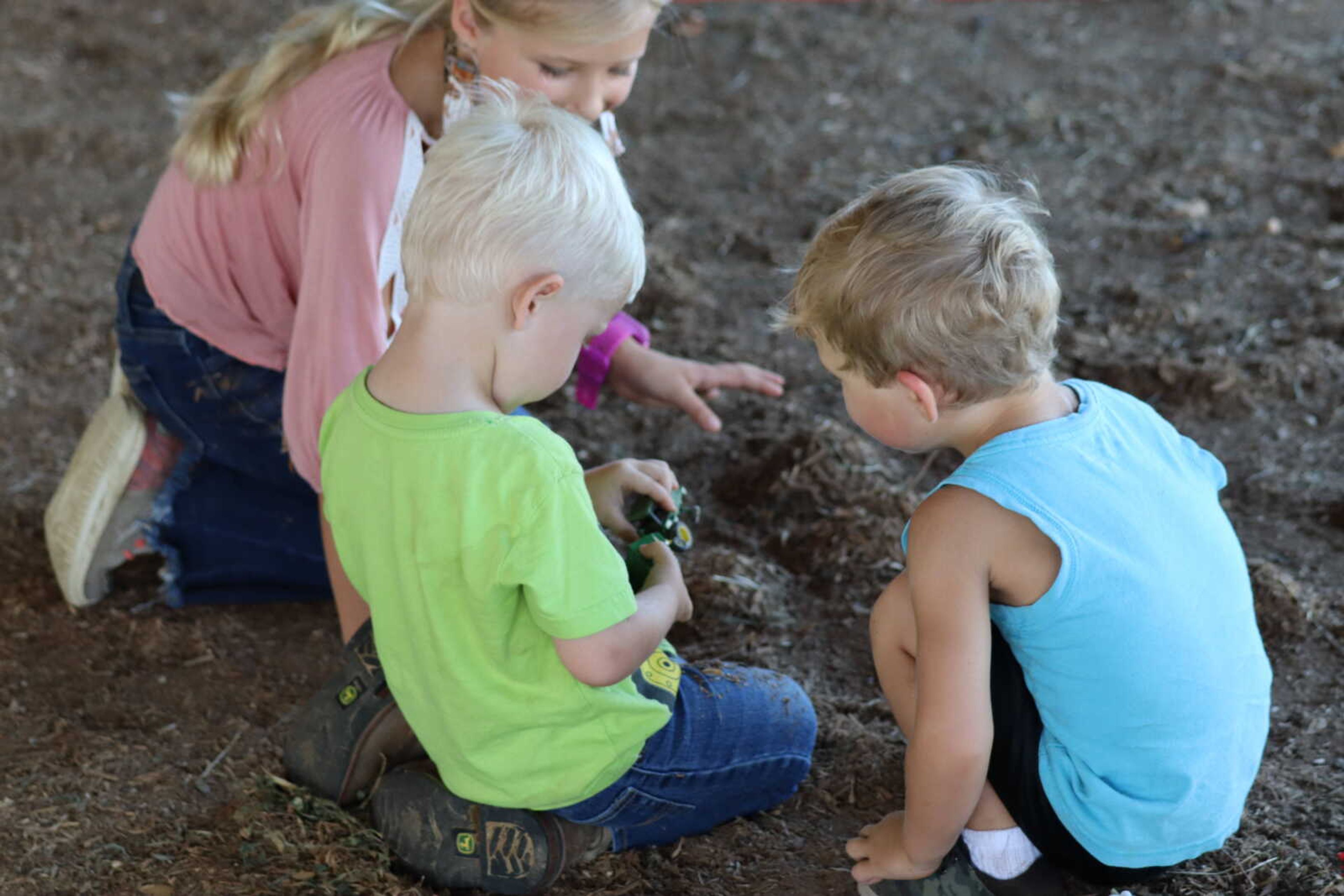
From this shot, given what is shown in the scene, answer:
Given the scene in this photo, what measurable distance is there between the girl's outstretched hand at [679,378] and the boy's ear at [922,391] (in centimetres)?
80

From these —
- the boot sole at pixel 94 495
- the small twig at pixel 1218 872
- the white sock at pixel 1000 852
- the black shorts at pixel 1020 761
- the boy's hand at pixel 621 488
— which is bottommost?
the boot sole at pixel 94 495

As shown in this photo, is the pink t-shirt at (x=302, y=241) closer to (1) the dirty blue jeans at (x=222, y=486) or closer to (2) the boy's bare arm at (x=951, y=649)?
(1) the dirty blue jeans at (x=222, y=486)

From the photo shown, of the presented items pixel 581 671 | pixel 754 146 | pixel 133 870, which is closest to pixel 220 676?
pixel 133 870

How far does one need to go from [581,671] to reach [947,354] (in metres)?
0.62

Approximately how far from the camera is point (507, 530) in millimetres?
1711

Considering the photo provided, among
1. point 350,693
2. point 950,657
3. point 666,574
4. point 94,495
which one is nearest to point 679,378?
point 666,574

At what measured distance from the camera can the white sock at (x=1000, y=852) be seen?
1.89 metres

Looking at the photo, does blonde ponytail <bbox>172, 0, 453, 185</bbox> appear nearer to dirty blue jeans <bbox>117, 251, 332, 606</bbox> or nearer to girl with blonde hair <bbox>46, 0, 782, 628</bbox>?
girl with blonde hair <bbox>46, 0, 782, 628</bbox>

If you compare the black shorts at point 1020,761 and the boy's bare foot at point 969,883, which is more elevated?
the black shorts at point 1020,761

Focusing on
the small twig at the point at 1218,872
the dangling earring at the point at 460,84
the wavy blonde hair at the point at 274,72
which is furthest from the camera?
the wavy blonde hair at the point at 274,72

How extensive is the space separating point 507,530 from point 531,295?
0.98ft

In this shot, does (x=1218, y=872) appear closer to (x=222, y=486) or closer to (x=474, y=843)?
(x=474, y=843)

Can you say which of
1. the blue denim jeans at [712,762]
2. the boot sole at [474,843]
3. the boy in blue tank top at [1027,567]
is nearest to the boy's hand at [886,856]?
the boy in blue tank top at [1027,567]

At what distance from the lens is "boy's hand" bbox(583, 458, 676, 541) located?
2.04m
